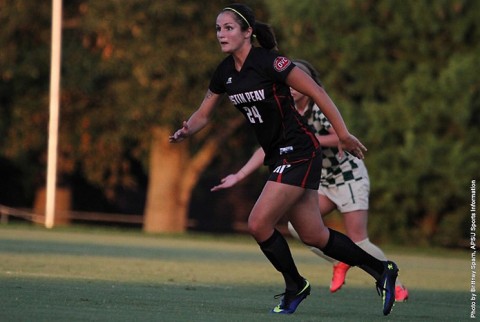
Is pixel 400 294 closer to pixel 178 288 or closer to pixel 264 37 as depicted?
pixel 178 288

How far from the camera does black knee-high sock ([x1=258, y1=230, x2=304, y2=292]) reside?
8.73 m

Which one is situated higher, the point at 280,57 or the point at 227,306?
the point at 280,57

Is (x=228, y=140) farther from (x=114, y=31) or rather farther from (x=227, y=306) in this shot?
(x=227, y=306)

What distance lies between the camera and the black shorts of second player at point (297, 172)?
8.55 m

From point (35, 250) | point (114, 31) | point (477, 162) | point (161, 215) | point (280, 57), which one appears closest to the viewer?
point (280, 57)

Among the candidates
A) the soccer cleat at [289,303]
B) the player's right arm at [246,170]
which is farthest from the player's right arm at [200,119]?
the soccer cleat at [289,303]

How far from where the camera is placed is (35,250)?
15.7m

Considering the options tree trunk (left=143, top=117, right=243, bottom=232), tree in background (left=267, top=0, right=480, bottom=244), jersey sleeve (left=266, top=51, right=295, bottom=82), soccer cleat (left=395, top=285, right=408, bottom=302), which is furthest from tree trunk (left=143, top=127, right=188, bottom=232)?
jersey sleeve (left=266, top=51, right=295, bottom=82)

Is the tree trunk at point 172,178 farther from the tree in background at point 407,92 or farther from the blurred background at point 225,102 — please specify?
the tree in background at point 407,92

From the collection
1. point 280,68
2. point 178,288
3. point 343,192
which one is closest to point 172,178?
point 343,192

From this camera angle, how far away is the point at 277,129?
8578 millimetres

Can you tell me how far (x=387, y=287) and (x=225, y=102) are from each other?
2209 cm

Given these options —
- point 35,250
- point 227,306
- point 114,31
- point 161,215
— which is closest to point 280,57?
point 227,306

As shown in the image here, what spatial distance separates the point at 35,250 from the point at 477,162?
13.7m
